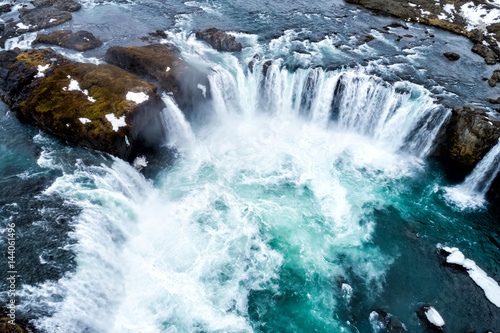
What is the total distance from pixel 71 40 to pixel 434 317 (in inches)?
1443

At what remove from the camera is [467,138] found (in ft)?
69.7

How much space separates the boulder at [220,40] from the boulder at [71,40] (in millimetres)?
10573

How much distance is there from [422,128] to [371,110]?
13.8ft

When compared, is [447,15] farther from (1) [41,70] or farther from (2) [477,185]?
(1) [41,70]

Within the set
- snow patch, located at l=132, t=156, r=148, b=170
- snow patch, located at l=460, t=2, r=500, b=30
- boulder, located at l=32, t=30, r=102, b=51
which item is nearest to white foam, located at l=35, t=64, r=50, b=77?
boulder, located at l=32, t=30, r=102, b=51

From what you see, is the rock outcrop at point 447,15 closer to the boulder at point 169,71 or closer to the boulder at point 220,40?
the boulder at point 220,40

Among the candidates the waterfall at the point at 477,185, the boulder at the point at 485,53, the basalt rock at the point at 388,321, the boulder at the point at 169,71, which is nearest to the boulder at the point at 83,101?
the boulder at the point at 169,71

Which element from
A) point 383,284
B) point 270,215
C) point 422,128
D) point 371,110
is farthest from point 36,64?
point 422,128

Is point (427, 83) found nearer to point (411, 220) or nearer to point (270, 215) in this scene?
point (411, 220)

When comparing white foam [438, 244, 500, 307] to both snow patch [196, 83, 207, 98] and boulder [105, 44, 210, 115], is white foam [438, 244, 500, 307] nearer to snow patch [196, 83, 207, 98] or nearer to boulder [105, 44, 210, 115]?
snow patch [196, 83, 207, 98]

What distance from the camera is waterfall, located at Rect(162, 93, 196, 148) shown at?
2308cm

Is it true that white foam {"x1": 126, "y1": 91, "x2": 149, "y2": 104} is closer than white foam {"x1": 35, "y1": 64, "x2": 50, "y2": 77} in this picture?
Yes

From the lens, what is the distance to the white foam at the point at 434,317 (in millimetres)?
14788

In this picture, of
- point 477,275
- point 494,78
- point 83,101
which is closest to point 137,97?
point 83,101
